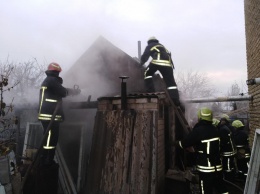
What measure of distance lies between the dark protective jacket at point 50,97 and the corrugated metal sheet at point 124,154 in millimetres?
994

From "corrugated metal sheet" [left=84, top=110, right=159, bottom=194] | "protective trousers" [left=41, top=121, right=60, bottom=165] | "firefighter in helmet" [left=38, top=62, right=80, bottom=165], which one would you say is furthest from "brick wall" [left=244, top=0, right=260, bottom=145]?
"protective trousers" [left=41, top=121, right=60, bottom=165]

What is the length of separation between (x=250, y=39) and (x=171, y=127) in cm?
488

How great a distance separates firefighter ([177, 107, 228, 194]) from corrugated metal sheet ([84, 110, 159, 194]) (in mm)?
775

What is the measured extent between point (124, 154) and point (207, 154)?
1557 millimetres

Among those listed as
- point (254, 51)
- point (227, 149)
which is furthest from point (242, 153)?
point (254, 51)

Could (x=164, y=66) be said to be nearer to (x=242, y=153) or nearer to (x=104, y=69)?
(x=104, y=69)

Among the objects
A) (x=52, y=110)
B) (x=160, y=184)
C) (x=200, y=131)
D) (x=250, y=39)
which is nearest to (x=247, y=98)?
(x=250, y=39)

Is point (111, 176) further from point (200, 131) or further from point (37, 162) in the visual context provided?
point (200, 131)

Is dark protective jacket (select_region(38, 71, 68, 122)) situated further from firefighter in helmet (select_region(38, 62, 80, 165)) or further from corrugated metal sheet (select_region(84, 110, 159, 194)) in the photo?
corrugated metal sheet (select_region(84, 110, 159, 194))

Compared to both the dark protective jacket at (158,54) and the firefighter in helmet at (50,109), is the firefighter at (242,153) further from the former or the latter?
the firefighter in helmet at (50,109)

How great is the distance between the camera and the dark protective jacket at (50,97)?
4555mm

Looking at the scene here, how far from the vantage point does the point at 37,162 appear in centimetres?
451

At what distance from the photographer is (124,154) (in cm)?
430

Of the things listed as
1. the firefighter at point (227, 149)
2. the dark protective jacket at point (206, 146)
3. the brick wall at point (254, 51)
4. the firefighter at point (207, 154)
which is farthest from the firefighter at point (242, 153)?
the dark protective jacket at point (206, 146)
